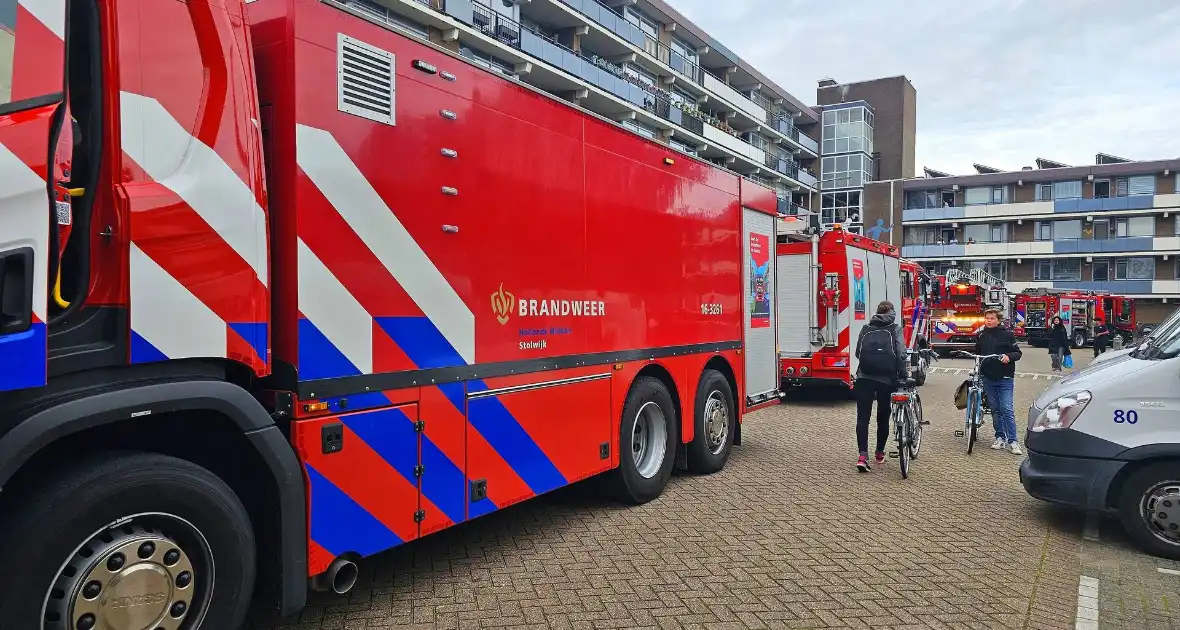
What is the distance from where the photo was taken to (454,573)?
15.2 feet

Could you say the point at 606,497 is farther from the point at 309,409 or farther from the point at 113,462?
the point at 113,462

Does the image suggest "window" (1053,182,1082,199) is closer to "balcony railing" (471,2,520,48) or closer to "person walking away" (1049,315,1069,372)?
"person walking away" (1049,315,1069,372)

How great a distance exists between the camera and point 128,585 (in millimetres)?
2738

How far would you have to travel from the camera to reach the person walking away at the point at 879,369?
7660mm

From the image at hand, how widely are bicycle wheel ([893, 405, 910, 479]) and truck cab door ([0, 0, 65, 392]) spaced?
6.98 m

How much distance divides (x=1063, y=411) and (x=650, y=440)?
10.3 feet

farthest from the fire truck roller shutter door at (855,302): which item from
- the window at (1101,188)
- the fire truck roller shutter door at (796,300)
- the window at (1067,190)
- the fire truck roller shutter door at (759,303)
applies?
the window at (1101,188)

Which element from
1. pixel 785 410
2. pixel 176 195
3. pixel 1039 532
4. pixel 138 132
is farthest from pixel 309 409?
pixel 785 410

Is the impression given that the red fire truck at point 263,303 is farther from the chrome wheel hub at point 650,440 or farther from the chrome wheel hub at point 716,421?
the chrome wheel hub at point 716,421

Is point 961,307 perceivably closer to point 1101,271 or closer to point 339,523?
point 339,523

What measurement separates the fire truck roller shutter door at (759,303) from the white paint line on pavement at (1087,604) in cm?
383

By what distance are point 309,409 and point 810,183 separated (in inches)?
2426

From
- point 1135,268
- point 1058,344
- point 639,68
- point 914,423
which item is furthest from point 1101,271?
point 914,423

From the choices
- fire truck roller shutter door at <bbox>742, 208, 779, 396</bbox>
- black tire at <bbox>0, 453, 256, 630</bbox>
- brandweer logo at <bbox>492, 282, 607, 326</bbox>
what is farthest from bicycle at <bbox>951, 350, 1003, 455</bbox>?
black tire at <bbox>0, 453, 256, 630</bbox>
